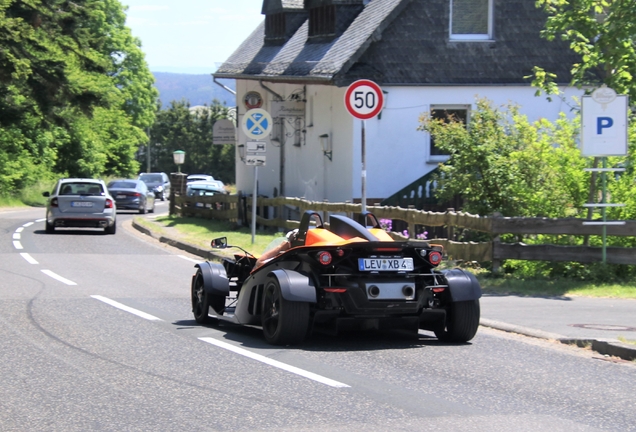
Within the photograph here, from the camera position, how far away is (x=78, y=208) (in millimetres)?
28188

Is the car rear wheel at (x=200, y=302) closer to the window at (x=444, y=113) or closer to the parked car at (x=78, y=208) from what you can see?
the window at (x=444, y=113)

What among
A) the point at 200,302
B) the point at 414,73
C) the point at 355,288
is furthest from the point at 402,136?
the point at 355,288

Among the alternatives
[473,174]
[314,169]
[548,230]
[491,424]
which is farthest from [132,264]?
[491,424]

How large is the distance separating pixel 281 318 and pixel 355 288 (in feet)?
2.25

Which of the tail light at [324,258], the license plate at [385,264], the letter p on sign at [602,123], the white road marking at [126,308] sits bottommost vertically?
the white road marking at [126,308]

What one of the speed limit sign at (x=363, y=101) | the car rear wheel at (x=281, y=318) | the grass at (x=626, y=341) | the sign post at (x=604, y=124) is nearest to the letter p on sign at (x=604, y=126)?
the sign post at (x=604, y=124)

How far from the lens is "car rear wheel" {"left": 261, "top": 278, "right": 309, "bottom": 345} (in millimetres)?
8711

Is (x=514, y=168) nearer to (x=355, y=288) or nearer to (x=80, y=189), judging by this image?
(x=355, y=288)

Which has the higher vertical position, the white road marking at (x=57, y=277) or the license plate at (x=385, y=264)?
the license plate at (x=385, y=264)

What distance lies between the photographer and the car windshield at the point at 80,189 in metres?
28.5

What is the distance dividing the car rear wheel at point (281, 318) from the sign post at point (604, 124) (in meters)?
6.48

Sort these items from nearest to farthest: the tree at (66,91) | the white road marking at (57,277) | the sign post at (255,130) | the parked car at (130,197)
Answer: the white road marking at (57,277) → the sign post at (255,130) → the tree at (66,91) → the parked car at (130,197)

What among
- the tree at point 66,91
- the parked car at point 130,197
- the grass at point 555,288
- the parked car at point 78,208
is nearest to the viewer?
the grass at point 555,288

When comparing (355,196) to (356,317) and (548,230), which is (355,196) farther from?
(356,317)
